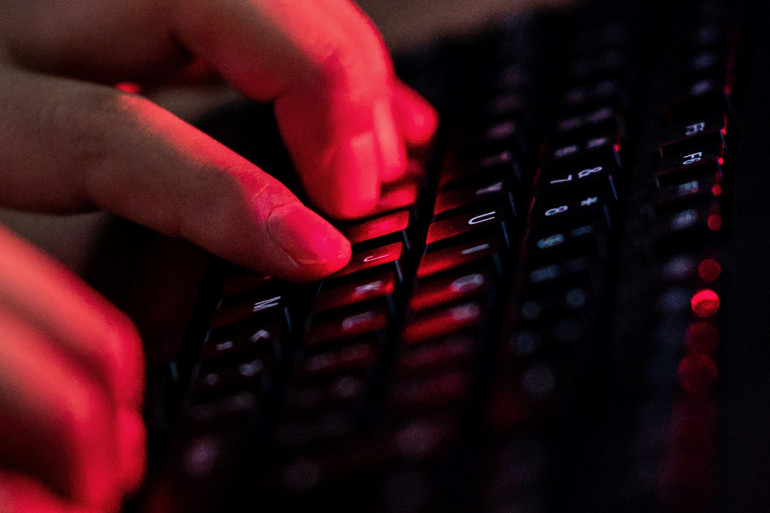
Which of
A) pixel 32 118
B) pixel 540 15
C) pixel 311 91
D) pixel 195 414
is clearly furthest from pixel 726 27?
pixel 32 118

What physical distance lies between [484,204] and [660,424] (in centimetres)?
17

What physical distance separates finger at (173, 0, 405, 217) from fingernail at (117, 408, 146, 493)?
0.17 metres

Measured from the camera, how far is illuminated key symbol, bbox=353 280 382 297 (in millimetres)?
395

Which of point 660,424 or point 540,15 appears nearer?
point 660,424

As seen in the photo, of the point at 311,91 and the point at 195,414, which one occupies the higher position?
the point at 311,91

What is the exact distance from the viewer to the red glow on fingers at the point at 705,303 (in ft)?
1.03

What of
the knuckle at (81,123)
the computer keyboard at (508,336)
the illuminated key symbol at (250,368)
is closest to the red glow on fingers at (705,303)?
the computer keyboard at (508,336)

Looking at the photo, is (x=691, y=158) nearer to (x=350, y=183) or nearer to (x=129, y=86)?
(x=350, y=183)

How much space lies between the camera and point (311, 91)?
0.52 metres

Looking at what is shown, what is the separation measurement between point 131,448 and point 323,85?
0.26 metres

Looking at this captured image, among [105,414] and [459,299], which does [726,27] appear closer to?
[459,299]

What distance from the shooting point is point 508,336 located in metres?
0.34

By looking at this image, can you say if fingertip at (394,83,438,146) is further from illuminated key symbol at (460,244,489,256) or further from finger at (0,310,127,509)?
finger at (0,310,127,509)

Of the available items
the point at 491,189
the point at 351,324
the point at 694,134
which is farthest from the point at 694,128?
A: the point at 351,324
